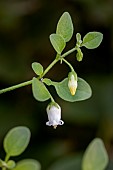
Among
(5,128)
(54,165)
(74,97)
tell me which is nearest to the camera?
(74,97)

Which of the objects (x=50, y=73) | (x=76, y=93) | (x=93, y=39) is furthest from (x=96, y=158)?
(x=50, y=73)

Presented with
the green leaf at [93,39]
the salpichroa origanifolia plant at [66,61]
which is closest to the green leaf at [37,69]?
the salpichroa origanifolia plant at [66,61]

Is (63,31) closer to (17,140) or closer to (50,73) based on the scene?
(17,140)

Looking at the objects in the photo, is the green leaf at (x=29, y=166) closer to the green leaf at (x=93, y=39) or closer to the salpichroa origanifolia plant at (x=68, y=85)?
the salpichroa origanifolia plant at (x=68, y=85)

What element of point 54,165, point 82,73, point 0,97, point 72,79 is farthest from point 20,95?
point 72,79

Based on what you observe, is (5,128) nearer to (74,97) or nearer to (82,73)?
(82,73)

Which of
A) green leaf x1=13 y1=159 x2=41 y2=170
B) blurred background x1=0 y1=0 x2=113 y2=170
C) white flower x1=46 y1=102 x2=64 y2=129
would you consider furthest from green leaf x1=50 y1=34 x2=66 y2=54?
blurred background x1=0 y1=0 x2=113 y2=170
